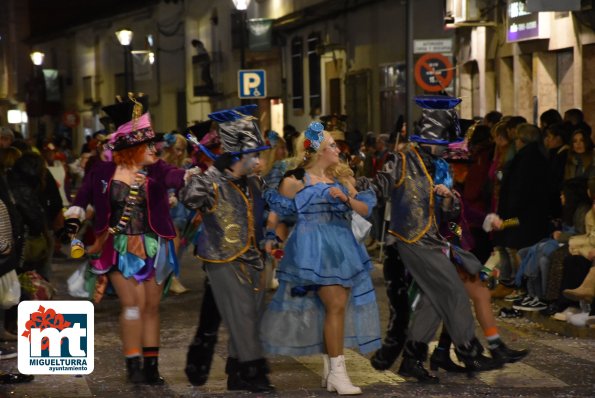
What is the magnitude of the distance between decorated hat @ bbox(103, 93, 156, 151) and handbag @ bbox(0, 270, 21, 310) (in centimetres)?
141

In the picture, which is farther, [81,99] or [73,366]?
[81,99]

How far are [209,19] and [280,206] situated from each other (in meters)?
43.7

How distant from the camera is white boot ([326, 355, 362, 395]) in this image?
899 centimetres

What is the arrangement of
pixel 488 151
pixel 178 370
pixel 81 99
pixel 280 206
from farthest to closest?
pixel 81 99, pixel 488 151, pixel 178 370, pixel 280 206

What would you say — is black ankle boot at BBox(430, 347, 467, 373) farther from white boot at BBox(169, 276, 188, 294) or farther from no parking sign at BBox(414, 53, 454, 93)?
no parking sign at BBox(414, 53, 454, 93)

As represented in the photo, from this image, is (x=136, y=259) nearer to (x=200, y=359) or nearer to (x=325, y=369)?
(x=200, y=359)

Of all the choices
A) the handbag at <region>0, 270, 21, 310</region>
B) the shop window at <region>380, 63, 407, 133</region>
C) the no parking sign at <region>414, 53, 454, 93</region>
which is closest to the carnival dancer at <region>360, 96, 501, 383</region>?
the handbag at <region>0, 270, 21, 310</region>

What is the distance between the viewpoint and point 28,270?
12320 millimetres

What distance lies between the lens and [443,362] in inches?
390

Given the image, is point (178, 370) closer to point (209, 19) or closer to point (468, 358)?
point (468, 358)

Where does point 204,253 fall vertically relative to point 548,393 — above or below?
above

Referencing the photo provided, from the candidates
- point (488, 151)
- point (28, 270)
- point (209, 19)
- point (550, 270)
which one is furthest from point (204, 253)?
point (209, 19)

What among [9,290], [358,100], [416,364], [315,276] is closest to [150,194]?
[315,276]

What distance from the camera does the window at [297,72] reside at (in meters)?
40.0
